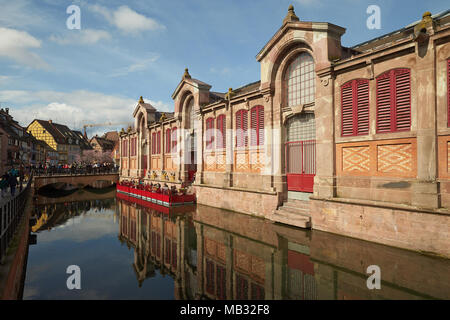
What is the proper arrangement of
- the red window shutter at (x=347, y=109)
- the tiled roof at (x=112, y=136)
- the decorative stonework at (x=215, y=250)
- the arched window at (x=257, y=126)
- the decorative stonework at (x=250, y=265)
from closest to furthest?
the decorative stonework at (x=250, y=265)
the decorative stonework at (x=215, y=250)
the red window shutter at (x=347, y=109)
the arched window at (x=257, y=126)
the tiled roof at (x=112, y=136)

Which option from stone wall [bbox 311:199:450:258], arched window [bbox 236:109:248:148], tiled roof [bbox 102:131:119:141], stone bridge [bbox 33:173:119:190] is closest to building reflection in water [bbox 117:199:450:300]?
stone wall [bbox 311:199:450:258]

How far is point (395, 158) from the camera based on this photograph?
10992 mm

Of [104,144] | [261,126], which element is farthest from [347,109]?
[104,144]

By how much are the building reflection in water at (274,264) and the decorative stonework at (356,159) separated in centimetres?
327

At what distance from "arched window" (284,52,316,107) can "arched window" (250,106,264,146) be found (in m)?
2.35

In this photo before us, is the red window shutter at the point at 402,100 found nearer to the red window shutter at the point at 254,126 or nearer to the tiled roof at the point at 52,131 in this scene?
the red window shutter at the point at 254,126

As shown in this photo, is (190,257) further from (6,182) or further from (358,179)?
(6,182)

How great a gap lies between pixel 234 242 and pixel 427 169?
8.35m

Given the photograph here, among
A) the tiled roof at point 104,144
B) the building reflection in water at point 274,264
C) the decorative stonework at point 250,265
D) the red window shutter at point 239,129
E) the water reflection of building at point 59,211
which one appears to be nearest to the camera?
the building reflection in water at point 274,264

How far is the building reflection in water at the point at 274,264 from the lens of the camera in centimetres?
748

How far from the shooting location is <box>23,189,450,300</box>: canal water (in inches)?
299

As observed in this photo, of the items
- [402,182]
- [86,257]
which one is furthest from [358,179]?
[86,257]

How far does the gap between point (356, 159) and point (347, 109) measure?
2463 millimetres

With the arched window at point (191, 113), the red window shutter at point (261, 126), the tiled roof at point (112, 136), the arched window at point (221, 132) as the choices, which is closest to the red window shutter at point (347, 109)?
the red window shutter at point (261, 126)
